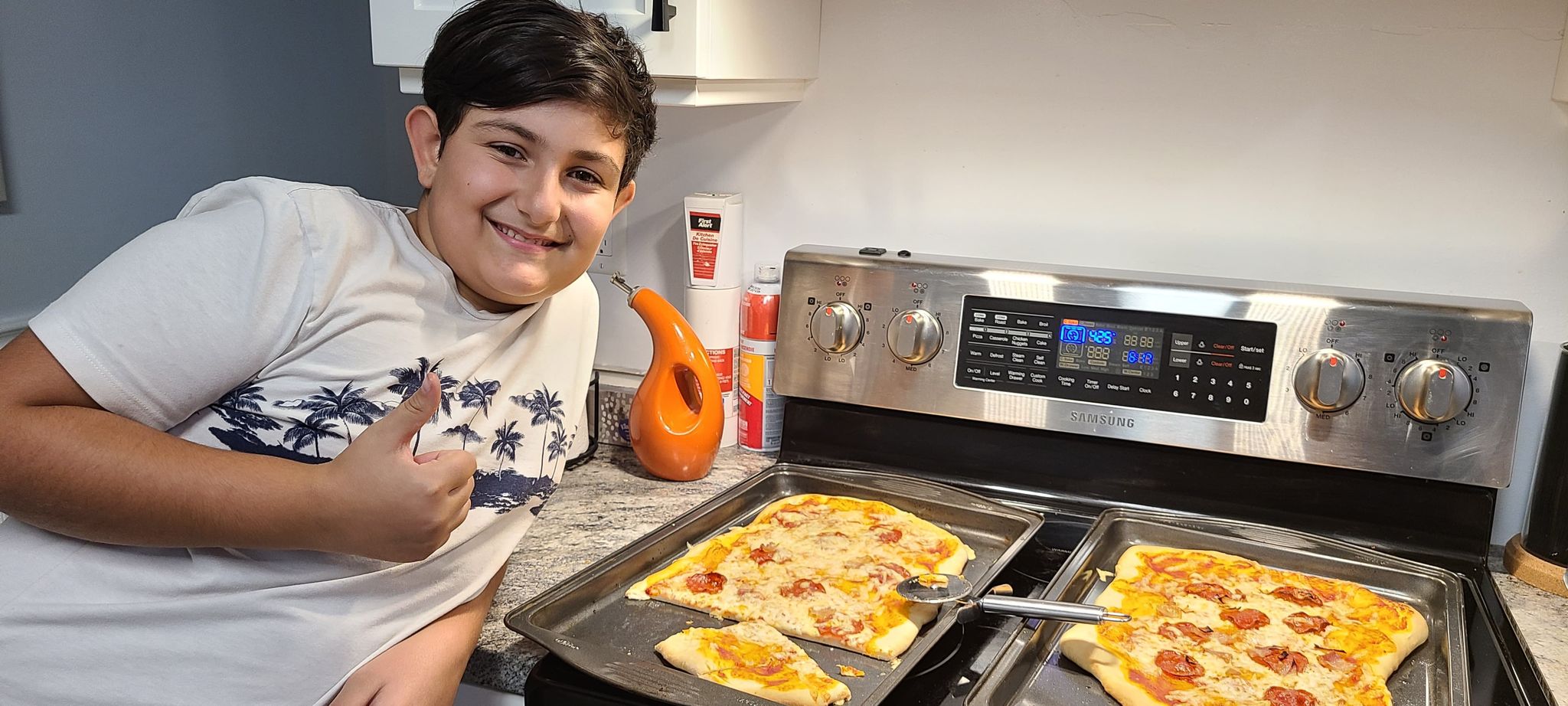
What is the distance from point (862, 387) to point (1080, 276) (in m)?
0.30

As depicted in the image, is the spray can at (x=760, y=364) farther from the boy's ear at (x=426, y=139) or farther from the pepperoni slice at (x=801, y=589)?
the boy's ear at (x=426, y=139)

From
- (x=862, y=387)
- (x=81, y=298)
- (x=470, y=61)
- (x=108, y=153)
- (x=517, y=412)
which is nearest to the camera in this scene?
(x=81, y=298)

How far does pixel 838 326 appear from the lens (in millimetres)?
1348

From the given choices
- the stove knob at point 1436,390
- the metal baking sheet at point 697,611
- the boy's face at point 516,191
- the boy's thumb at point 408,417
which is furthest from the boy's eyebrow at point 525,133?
the stove knob at point 1436,390

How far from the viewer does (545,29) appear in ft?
2.96

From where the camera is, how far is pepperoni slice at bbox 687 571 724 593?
1033 mm

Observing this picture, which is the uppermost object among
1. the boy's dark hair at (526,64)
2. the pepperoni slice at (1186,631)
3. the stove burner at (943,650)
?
the boy's dark hair at (526,64)

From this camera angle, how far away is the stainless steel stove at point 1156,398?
1.12 metres

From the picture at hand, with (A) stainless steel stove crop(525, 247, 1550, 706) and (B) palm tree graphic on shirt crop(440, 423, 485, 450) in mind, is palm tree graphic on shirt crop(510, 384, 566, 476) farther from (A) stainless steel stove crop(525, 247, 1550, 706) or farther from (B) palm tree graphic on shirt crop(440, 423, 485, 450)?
(A) stainless steel stove crop(525, 247, 1550, 706)

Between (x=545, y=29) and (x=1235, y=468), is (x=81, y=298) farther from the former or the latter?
(x=1235, y=468)

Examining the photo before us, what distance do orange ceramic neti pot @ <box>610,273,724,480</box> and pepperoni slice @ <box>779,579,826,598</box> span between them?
0.35m

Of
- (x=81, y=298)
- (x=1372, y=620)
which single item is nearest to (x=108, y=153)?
(x=81, y=298)

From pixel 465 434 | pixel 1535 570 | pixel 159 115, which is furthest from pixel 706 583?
pixel 159 115

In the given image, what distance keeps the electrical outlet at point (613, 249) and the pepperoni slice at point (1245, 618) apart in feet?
3.26
